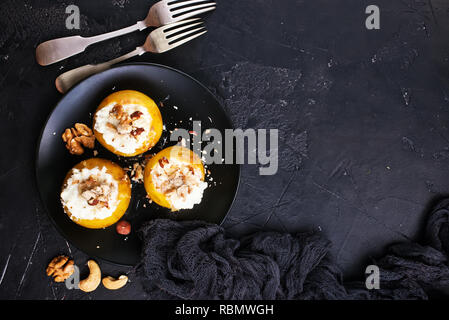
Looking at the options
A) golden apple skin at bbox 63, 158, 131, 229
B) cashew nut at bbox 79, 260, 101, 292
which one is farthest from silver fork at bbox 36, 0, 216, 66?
cashew nut at bbox 79, 260, 101, 292

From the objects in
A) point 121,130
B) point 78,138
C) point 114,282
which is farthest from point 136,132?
point 114,282

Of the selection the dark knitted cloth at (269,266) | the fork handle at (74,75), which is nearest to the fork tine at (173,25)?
the fork handle at (74,75)

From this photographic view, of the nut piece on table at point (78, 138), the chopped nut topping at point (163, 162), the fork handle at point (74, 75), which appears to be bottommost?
the chopped nut topping at point (163, 162)

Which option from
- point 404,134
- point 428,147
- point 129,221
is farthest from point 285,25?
point 129,221

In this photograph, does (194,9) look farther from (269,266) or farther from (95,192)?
(269,266)

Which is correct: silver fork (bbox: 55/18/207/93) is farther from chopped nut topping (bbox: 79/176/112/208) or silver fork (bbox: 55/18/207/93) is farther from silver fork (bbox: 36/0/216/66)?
chopped nut topping (bbox: 79/176/112/208)

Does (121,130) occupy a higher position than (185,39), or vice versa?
(185,39)

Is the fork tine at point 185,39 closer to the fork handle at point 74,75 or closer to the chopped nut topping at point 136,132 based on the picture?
the fork handle at point 74,75
